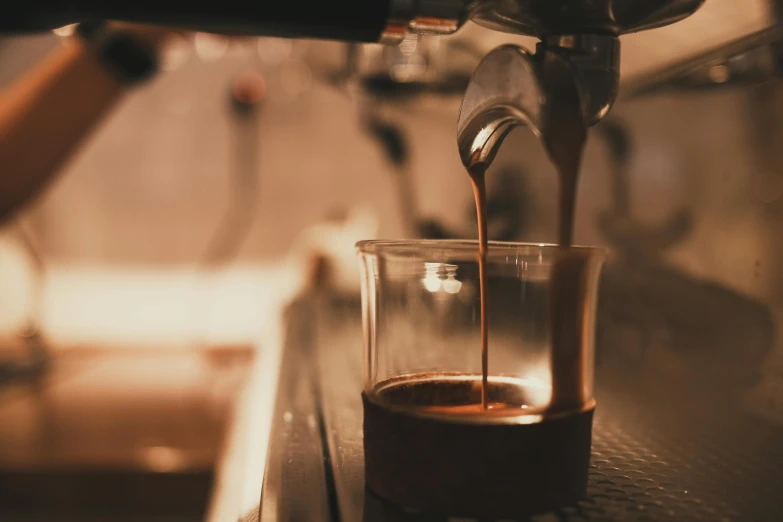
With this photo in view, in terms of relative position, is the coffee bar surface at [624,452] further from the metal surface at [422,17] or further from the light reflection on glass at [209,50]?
the light reflection on glass at [209,50]

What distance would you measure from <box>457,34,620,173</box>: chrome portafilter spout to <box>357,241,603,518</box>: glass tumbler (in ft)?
0.14

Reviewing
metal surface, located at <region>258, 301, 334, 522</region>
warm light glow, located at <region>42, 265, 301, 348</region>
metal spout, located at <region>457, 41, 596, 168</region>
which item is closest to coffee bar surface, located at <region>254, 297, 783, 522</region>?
metal surface, located at <region>258, 301, 334, 522</region>

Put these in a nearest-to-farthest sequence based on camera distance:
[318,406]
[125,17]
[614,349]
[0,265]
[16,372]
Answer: [125,17] → [318,406] → [614,349] → [16,372] → [0,265]

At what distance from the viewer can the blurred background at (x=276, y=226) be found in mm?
420

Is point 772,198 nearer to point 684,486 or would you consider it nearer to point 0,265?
point 684,486

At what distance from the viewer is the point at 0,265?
1.45 metres

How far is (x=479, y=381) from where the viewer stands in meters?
0.26

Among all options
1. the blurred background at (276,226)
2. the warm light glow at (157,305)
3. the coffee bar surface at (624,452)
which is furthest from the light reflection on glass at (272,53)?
the coffee bar surface at (624,452)

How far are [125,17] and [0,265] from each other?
1.46 m

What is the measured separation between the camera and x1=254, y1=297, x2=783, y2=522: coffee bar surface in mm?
236

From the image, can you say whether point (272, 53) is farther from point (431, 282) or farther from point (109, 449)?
point (431, 282)

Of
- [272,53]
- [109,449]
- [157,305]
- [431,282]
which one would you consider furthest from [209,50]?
[431,282]

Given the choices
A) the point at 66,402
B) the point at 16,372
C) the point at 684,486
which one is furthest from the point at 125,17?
the point at 16,372

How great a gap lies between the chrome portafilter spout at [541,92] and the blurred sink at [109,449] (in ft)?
2.46
